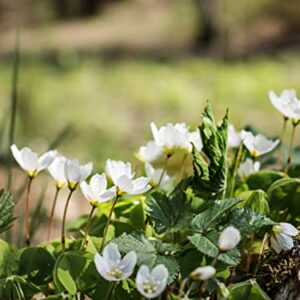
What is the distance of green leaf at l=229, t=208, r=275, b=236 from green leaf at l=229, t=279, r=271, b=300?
0.20 ft

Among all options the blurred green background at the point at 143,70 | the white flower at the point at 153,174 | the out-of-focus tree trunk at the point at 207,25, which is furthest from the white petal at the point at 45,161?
the out-of-focus tree trunk at the point at 207,25

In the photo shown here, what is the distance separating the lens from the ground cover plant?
96cm

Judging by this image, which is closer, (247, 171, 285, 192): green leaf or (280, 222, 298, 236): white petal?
(280, 222, 298, 236): white petal

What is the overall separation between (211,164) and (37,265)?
0.27 m

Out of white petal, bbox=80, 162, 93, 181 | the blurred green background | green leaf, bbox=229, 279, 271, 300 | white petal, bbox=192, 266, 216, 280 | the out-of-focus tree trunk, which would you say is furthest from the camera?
the out-of-focus tree trunk

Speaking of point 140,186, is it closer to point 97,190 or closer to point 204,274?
point 97,190

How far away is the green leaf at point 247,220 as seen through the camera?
39.5 inches

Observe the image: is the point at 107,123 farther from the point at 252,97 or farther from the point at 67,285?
the point at 67,285

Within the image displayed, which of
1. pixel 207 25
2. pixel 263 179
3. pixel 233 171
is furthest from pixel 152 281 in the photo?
pixel 207 25

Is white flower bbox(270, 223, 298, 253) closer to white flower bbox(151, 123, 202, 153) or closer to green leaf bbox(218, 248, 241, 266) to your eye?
green leaf bbox(218, 248, 241, 266)

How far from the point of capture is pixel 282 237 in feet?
3.41

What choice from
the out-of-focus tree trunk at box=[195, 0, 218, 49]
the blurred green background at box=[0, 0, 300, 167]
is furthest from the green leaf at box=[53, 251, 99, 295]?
the out-of-focus tree trunk at box=[195, 0, 218, 49]

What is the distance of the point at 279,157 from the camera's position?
1486mm

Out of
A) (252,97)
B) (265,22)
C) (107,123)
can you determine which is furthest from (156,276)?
(265,22)
